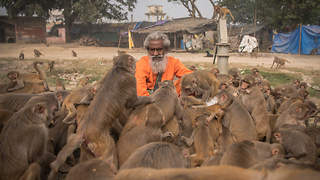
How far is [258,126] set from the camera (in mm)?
4168

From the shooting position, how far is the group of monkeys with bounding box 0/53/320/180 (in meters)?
2.61

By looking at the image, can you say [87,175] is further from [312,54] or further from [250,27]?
[250,27]

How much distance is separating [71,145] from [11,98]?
229 cm

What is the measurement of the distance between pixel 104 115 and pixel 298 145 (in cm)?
291

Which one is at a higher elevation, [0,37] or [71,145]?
[0,37]

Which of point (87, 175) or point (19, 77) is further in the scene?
point (19, 77)

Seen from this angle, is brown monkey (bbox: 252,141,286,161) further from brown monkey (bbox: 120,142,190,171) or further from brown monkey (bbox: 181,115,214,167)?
brown monkey (bbox: 120,142,190,171)

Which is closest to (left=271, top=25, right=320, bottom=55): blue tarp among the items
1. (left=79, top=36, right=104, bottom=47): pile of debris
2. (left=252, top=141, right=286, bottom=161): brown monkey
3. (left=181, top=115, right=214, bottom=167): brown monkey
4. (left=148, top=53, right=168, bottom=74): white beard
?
(left=148, top=53, right=168, bottom=74): white beard

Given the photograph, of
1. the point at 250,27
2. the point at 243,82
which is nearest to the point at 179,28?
the point at 250,27

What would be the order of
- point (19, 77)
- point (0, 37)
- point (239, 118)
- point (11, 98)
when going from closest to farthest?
point (239, 118), point (11, 98), point (19, 77), point (0, 37)

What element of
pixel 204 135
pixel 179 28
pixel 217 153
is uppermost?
pixel 179 28

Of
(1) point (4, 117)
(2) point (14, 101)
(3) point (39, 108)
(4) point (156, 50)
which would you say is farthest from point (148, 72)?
(1) point (4, 117)

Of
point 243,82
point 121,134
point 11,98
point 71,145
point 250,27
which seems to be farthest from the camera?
point 250,27

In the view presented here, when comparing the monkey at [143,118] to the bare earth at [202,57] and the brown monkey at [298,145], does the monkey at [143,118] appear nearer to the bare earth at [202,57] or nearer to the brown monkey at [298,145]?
the brown monkey at [298,145]
